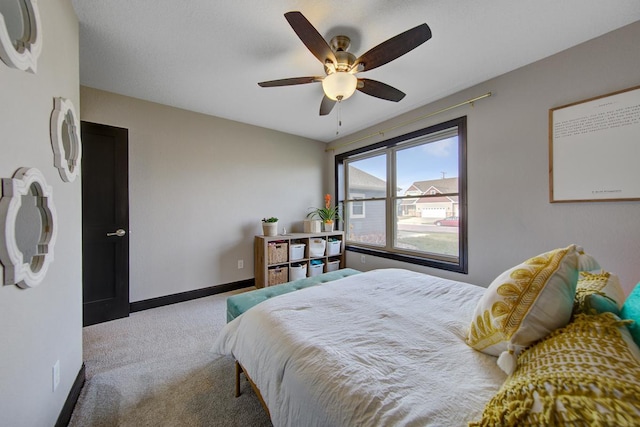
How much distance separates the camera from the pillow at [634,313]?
68cm

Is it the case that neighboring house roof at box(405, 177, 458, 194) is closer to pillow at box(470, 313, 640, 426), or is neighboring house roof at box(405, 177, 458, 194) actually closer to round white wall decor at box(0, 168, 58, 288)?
pillow at box(470, 313, 640, 426)

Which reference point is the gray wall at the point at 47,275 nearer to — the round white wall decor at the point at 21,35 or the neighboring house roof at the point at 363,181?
the round white wall decor at the point at 21,35

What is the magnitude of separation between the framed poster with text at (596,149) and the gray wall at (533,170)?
0.06 meters

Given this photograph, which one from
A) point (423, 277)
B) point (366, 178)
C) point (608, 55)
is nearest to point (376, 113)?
point (366, 178)

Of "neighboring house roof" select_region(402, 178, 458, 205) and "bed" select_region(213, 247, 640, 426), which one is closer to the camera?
"bed" select_region(213, 247, 640, 426)

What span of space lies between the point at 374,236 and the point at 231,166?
243 centimetres

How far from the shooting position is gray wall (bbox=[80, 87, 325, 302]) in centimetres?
271

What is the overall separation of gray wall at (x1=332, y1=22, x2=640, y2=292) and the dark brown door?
11.6ft

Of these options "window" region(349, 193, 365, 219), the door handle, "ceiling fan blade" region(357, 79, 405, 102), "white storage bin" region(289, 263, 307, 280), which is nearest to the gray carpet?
the door handle

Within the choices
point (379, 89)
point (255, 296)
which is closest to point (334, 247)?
point (255, 296)

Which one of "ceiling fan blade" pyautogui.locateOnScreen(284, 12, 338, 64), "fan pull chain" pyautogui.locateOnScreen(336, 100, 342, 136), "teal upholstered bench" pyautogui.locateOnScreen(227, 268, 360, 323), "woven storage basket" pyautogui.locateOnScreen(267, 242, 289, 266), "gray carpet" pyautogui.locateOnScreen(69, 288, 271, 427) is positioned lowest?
"gray carpet" pyautogui.locateOnScreen(69, 288, 271, 427)

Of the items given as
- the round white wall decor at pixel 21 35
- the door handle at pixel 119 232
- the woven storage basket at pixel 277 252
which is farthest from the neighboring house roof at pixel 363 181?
the round white wall decor at pixel 21 35

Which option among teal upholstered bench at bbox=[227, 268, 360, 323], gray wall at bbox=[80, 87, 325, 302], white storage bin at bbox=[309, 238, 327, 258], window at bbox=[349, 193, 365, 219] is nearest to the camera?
teal upholstered bench at bbox=[227, 268, 360, 323]

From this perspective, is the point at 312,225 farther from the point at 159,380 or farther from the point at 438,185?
the point at 159,380
